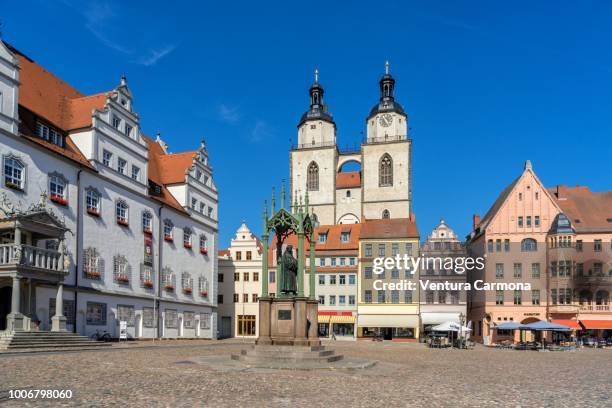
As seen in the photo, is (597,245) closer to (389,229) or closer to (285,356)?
(389,229)

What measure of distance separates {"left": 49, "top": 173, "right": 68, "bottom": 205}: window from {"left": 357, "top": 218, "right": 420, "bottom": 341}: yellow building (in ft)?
120

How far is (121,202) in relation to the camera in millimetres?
42250

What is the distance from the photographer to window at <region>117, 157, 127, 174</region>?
1672 inches

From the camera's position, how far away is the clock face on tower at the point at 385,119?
90500 millimetres

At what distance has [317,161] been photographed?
299ft

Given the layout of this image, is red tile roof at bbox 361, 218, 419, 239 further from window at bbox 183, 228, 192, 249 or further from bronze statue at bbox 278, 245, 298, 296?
bronze statue at bbox 278, 245, 298, 296

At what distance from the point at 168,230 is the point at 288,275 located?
2798cm

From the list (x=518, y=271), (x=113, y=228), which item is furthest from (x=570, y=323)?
(x=113, y=228)

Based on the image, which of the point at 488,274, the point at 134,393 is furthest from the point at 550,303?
the point at 134,393

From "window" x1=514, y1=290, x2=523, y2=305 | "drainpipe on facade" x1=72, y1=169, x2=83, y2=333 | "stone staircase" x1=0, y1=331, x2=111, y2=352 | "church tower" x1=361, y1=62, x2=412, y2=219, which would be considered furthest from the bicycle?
"church tower" x1=361, y1=62, x2=412, y2=219

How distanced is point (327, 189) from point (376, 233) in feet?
79.6

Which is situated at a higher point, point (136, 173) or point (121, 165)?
point (121, 165)

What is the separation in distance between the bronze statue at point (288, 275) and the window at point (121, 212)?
22.0 m

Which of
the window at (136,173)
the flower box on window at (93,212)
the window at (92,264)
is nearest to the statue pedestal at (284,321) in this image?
the window at (92,264)
